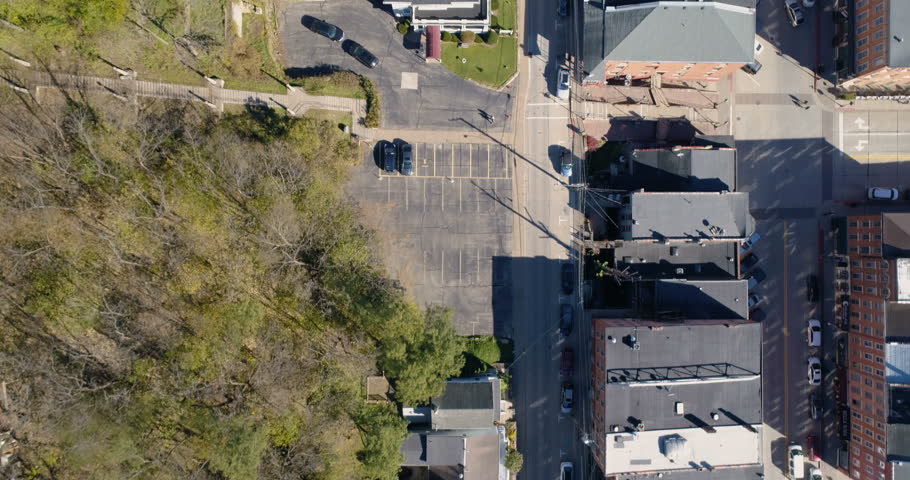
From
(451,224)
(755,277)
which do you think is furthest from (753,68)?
→ (451,224)

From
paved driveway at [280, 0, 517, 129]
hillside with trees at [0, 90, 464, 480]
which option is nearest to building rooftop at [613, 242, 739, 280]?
paved driveway at [280, 0, 517, 129]

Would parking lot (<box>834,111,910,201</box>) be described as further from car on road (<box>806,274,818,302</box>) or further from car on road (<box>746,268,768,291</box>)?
car on road (<box>746,268,768,291</box>)

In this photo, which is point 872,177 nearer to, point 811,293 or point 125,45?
point 811,293

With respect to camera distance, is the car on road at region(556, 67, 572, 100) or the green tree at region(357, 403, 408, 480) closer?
the green tree at region(357, 403, 408, 480)

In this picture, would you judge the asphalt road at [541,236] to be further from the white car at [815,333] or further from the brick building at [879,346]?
the brick building at [879,346]

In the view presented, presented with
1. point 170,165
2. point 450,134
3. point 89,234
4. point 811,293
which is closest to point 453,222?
point 450,134

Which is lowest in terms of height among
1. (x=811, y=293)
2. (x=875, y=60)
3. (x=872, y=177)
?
(x=811, y=293)
